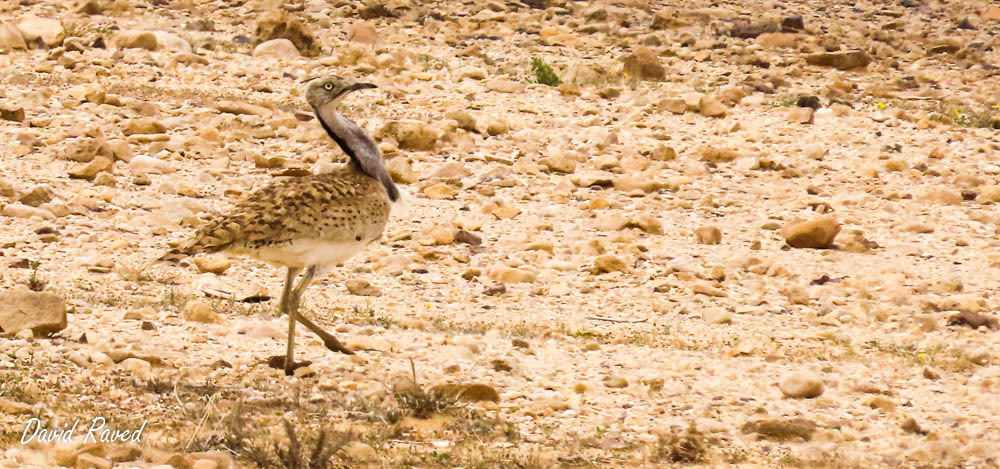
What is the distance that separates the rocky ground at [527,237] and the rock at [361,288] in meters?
0.03

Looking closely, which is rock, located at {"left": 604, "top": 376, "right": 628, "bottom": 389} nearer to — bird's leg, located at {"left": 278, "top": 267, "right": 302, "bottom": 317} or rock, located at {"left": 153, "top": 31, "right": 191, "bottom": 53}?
bird's leg, located at {"left": 278, "top": 267, "right": 302, "bottom": 317}

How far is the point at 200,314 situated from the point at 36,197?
301 cm

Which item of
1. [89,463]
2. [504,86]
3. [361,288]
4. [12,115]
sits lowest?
[504,86]

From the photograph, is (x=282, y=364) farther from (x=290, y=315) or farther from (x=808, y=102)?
(x=808, y=102)

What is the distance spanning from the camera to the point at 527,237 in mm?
10406

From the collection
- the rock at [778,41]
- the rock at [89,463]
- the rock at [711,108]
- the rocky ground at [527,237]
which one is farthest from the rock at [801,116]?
the rock at [89,463]

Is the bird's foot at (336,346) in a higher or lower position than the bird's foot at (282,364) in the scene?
lower

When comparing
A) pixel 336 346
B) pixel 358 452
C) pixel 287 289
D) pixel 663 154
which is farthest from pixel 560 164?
pixel 358 452

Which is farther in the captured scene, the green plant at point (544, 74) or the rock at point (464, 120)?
the green plant at point (544, 74)

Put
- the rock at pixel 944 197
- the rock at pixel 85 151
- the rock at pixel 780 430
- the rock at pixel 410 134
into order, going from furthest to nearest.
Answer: the rock at pixel 410 134 → the rock at pixel 944 197 → the rock at pixel 85 151 → the rock at pixel 780 430

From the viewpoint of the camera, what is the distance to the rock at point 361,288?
8953 millimetres

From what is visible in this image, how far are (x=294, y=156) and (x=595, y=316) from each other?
13.6 ft

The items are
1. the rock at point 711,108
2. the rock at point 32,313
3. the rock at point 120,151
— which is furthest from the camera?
the rock at point 711,108

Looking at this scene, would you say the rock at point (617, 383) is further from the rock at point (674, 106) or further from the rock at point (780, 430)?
the rock at point (674, 106)
